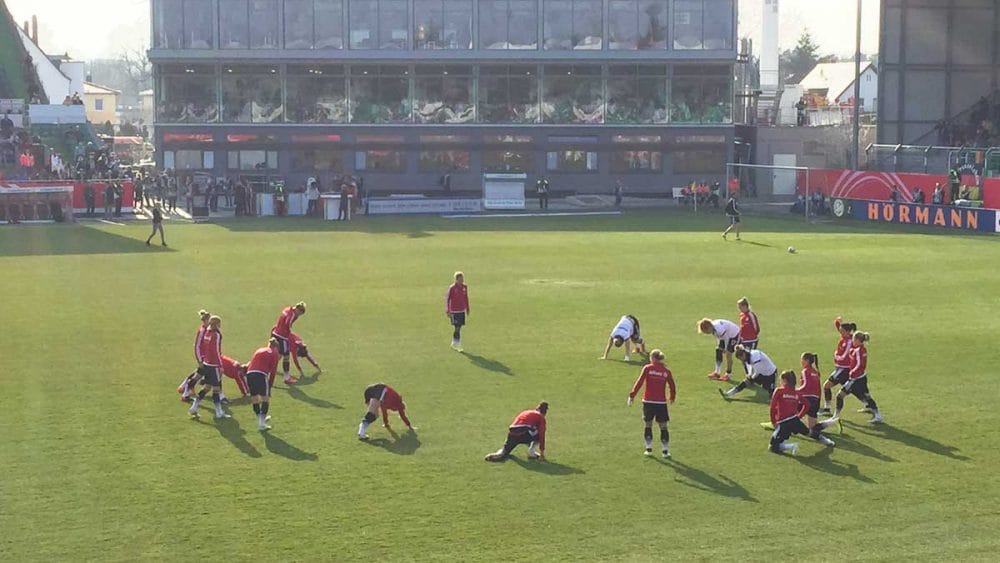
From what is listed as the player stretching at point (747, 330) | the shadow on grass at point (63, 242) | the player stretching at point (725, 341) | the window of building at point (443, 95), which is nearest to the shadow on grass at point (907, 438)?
the player stretching at point (747, 330)

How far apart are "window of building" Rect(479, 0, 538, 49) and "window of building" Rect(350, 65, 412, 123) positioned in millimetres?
5114

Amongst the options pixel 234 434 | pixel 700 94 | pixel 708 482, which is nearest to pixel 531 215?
pixel 700 94

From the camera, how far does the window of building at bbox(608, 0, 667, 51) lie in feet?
247

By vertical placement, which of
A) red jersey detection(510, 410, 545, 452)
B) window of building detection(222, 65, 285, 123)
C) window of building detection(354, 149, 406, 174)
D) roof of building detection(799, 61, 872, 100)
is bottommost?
red jersey detection(510, 410, 545, 452)

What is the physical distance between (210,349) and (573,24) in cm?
5747

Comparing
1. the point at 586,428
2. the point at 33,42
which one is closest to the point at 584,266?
the point at 586,428

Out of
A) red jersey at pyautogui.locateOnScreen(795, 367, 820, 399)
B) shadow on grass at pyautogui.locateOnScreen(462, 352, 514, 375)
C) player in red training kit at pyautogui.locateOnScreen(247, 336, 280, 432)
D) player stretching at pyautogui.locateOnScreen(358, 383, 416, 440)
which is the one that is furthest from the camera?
shadow on grass at pyautogui.locateOnScreen(462, 352, 514, 375)

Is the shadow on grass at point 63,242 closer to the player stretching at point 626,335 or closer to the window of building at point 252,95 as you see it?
the window of building at point 252,95

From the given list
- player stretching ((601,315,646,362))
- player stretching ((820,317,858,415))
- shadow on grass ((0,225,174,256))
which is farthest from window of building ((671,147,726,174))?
player stretching ((820,317,858,415))

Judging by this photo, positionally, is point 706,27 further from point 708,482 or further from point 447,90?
Result: point 708,482

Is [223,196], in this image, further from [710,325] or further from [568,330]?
[710,325]

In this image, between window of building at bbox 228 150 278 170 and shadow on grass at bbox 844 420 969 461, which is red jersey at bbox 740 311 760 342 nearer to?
shadow on grass at bbox 844 420 969 461

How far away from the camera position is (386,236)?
172ft

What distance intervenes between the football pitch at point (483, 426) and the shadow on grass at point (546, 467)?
0.21 feet
